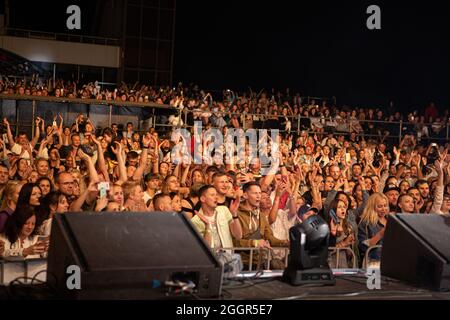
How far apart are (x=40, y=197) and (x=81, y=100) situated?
6.81m

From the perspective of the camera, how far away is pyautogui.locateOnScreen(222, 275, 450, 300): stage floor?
10.1ft

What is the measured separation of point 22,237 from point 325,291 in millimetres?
2262

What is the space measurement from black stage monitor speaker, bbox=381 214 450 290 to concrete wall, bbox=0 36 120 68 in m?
19.3

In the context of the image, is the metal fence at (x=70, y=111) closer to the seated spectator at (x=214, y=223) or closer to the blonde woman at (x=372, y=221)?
the seated spectator at (x=214, y=223)

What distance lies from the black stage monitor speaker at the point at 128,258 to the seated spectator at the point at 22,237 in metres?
1.21

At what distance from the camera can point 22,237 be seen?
14.5ft

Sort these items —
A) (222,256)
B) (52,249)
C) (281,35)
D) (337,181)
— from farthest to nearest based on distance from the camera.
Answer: (281,35), (337,181), (222,256), (52,249)

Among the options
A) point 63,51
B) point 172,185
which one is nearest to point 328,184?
point 172,185

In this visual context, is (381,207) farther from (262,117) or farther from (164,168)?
(262,117)

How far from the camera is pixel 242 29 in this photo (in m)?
23.5

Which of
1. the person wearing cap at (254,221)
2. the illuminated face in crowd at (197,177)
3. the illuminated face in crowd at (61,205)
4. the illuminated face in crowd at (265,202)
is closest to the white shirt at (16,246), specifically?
the illuminated face in crowd at (61,205)

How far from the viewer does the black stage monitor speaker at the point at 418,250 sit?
11.0ft
